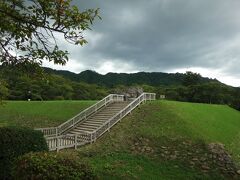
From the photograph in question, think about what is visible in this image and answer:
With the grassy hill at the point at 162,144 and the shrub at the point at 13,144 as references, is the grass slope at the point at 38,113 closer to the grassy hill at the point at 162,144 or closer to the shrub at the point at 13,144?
the grassy hill at the point at 162,144

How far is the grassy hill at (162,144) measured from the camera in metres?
19.3

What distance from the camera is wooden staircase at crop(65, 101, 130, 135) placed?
92.1 feet

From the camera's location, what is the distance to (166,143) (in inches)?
939

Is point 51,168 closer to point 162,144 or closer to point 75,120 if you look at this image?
point 162,144

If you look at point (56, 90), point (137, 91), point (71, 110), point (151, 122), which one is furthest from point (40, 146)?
point (56, 90)

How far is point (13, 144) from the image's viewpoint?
12133mm

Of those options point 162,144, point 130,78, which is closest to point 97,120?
point 162,144

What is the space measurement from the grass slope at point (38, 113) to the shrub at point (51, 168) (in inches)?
881

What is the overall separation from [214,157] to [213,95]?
2073 inches

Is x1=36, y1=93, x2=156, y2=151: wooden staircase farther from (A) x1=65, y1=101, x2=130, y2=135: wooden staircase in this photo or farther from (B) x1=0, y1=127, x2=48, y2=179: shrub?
(B) x1=0, y1=127, x2=48, y2=179: shrub

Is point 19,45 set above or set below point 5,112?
above

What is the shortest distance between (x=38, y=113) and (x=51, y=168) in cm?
2743

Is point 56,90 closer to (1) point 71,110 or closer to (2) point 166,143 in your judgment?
(1) point 71,110

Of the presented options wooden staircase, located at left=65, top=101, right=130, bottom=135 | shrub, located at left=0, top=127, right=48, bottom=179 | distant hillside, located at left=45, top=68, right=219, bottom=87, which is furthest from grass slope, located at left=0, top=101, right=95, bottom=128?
distant hillside, located at left=45, top=68, right=219, bottom=87
